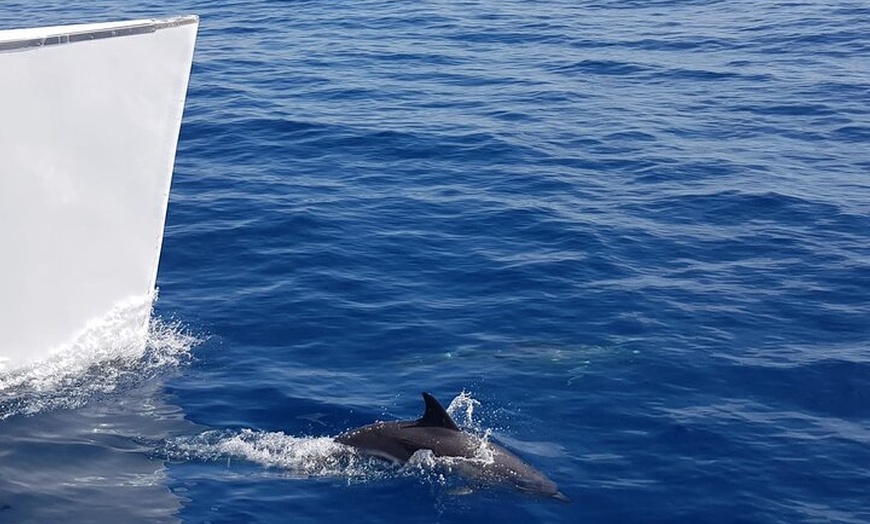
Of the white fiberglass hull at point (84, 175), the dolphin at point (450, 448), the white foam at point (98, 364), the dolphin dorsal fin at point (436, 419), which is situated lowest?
the dolphin at point (450, 448)

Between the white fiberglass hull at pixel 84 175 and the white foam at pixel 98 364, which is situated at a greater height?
the white fiberglass hull at pixel 84 175

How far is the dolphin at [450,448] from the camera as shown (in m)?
14.9

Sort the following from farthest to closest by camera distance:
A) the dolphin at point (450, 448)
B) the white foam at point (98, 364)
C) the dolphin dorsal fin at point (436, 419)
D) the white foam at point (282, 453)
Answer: the white foam at point (98, 364)
the white foam at point (282, 453)
the dolphin dorsal fin at point (436, 419)
the dolphin at point (450, 448)

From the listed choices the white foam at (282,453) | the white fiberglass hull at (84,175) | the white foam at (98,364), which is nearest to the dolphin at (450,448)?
the white foam at (282,453)

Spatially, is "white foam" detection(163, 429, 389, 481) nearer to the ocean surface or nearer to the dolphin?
the ocean surface

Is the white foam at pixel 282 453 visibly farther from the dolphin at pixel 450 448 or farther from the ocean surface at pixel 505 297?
the dolphin at pixel 450 448

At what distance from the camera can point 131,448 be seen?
634 inches

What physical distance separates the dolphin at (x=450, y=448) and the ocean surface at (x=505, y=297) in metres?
0.24

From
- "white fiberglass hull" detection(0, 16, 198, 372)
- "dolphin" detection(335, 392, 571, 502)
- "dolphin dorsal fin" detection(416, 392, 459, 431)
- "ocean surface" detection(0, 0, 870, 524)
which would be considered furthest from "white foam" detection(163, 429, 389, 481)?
"white fiberglass hull" detection(0, 16, 198, 372)

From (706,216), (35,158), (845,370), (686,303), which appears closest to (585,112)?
Answer: (706,216)

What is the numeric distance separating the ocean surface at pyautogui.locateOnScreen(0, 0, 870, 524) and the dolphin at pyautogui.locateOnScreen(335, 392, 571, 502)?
240 millimetres

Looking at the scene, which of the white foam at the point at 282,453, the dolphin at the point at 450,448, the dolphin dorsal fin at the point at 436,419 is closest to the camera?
the dolphin at the point at 450,448

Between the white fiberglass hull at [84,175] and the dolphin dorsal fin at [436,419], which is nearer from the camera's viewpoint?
the dolphin dorsal fin at [436,419]

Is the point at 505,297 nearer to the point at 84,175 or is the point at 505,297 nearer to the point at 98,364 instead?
the point at 98,364
